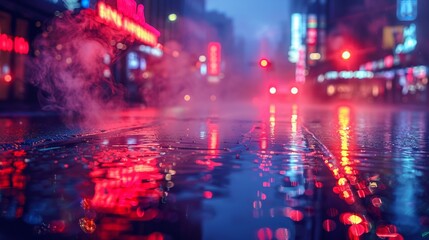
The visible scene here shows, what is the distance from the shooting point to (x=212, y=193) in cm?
601

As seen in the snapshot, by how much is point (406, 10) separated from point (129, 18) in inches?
1028

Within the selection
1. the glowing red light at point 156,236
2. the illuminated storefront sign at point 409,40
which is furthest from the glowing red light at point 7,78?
the illuminated storefront sign at point 409,40

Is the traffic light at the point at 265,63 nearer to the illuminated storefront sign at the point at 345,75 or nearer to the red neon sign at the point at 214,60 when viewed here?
the illuminated storefront sign at the point at 345,75

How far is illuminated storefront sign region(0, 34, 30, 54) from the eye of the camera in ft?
92.6

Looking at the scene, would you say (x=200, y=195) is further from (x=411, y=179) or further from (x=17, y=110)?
(x=17, y=110)

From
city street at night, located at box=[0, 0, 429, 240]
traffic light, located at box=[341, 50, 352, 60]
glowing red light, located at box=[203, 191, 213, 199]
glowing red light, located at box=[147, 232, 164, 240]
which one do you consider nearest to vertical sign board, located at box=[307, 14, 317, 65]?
traffic light, located at box=[341, 50, 352, 60]

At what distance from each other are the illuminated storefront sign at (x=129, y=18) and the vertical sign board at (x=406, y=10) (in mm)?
22222

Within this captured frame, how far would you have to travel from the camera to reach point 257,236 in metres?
4.29

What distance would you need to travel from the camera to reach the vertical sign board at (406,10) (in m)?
46.0

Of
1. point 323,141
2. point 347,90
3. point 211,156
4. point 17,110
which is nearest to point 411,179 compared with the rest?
point 211,156

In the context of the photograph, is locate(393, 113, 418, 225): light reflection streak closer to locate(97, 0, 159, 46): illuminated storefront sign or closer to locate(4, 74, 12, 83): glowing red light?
locate(97, 0, 159, 46): illuminated storefront sign

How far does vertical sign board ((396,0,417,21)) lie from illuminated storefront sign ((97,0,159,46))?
72.9ft

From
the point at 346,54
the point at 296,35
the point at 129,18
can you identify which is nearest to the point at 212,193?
the point at 129,18

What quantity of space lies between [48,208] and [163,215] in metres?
1.12
